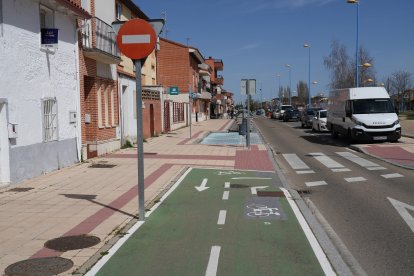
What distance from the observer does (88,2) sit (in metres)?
17.4

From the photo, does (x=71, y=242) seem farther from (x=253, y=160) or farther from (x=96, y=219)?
(x=253, y=160)

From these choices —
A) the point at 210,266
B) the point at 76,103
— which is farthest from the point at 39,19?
the point at 210,266

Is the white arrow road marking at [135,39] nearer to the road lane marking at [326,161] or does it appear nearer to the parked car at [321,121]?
Answer: the road lane marking at [326,161]

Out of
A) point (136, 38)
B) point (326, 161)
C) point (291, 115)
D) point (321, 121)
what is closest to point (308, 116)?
point (321, 121)

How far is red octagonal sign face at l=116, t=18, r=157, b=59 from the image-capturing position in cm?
732

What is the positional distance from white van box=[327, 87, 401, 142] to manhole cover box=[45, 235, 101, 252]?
17.9 meters

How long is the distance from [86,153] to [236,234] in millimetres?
10610

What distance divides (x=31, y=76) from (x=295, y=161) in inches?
369

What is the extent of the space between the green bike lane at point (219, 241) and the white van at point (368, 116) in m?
13.3

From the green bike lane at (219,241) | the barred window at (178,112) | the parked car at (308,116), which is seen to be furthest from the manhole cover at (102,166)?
the parked car at (308,116)

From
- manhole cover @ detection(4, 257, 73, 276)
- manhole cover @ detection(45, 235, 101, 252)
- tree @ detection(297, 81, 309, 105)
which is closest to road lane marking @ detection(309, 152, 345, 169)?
manhole cover @ detection(45, 235, 101, 252)

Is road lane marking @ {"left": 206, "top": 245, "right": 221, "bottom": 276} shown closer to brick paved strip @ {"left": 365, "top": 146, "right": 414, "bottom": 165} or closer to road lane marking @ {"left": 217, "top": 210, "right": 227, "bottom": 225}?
road lane marking @ {"left": 217, "top": 210, "right": 227, "bottom": 225}

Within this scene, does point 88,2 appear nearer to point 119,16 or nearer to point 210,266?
point 119,16

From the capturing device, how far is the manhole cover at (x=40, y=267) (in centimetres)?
523
